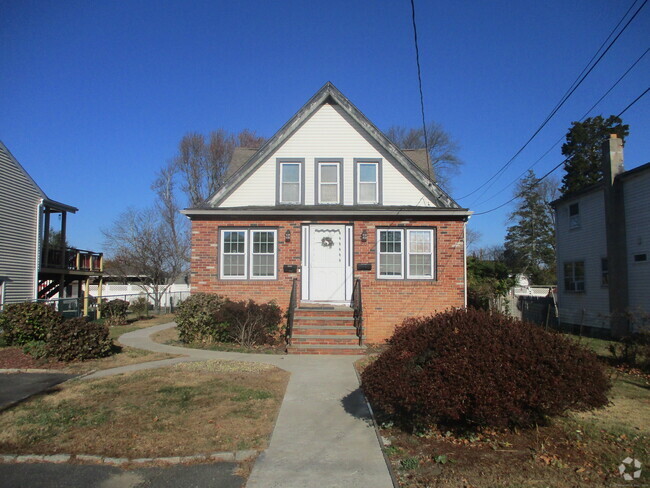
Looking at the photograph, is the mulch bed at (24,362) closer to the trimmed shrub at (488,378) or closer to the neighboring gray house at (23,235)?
the trimmed shrub at (488,378)

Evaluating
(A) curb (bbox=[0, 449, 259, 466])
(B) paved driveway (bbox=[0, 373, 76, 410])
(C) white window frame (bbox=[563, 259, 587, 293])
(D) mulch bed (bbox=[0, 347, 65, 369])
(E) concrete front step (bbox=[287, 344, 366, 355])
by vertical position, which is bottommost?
(A) curb (bbox=[0, 449, 259, 466])

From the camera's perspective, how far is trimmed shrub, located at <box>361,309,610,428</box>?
5199 mm

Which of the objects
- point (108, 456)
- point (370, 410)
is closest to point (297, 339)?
point (370, 410)

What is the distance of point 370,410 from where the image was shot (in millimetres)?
6758

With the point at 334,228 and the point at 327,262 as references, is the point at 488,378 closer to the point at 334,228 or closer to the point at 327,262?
the point at 327,262

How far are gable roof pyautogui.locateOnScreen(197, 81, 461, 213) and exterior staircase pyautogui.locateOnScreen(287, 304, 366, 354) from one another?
4442 mm

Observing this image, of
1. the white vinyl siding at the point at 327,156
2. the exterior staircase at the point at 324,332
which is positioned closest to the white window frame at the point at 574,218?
the white vinyl siding at the point at 327,156

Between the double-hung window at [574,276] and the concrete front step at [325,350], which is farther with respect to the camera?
the double-hung window at [574,276]

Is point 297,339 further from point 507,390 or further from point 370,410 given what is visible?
point 507,390

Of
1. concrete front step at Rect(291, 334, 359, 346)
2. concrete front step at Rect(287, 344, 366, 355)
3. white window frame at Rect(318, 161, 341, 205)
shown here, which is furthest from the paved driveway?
white window frame at Rect(318, 161, 341, 205)

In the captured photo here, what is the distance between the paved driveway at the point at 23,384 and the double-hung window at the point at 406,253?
8.79 m

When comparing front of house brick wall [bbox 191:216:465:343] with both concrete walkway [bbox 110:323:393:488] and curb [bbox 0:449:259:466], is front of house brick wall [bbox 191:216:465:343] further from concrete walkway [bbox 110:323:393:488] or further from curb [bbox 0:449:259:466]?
curb [bbox 0:449:259:466]

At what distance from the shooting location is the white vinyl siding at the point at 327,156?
14.8 metres

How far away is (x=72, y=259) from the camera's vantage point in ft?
85.0
